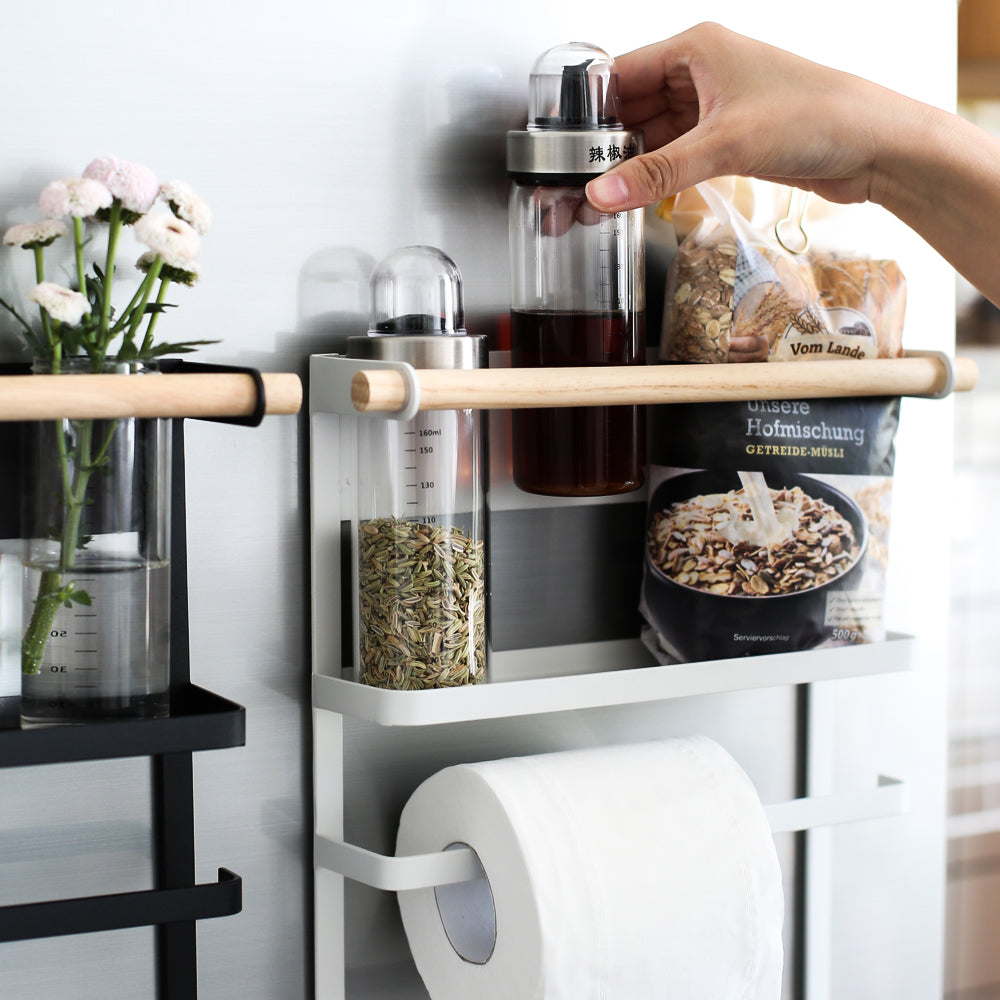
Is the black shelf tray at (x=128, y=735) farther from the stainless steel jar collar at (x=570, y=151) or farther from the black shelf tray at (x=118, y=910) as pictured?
the stainless steel jar collar at (x=570, y=151)

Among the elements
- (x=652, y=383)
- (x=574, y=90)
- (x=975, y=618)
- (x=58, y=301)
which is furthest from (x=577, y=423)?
(x=975, y=618)

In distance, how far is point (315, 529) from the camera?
2.13 ft

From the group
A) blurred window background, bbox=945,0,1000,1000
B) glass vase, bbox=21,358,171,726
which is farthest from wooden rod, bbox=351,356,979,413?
blurred window background, bbox=945,0,1000,1000

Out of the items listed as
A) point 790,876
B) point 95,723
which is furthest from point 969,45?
point 95,723

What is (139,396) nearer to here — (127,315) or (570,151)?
(127,315)

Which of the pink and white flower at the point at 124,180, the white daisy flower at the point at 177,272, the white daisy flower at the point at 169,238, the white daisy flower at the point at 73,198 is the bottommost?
the white daisy flower at the point at 177,272

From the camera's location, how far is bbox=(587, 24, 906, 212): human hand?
0.61 metres

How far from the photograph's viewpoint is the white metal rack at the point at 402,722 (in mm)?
617

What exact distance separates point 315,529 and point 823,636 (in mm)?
295

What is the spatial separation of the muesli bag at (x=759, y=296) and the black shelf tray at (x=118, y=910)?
0.37 metres

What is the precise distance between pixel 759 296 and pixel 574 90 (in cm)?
15

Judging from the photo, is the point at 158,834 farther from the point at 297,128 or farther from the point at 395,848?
the point at 297,128

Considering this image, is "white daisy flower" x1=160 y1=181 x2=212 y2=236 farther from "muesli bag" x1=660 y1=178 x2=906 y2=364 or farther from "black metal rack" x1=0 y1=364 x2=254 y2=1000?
"muesli bag" x1=660 y1=178 x2=906 y2=364

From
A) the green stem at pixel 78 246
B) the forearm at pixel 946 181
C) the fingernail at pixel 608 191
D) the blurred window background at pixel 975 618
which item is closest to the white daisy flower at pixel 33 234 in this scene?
the green stem at pixel 78 246
